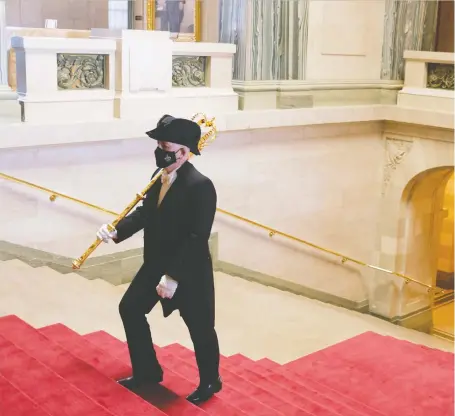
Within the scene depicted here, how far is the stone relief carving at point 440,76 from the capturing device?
10.4 meters

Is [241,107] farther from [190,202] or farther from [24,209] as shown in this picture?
[190,202]

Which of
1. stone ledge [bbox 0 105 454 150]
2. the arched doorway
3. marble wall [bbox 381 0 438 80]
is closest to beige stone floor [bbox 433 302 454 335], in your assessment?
the arched doorway

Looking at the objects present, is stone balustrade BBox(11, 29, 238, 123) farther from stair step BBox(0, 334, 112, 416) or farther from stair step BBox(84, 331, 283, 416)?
stair step BBox(0, 334, 112, 416)

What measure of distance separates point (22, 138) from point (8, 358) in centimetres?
282

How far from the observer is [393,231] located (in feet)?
37.2

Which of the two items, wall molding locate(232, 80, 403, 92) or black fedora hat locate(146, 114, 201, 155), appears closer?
black fedora hat locate(146, 114, 201, 155)

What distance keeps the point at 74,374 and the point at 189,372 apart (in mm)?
982

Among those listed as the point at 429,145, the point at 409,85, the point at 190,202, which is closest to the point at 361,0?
the point at 409,85

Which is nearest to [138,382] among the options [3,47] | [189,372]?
[189,372]

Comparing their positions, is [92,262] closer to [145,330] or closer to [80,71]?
[80,71]

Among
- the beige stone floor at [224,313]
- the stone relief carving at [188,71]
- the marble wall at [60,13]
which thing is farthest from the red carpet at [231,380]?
the marble wall at [60,13]

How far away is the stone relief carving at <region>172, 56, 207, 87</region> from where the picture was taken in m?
8.59

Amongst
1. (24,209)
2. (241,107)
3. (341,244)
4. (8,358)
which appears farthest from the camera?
(341,244)

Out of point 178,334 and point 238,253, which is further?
point 238,253
